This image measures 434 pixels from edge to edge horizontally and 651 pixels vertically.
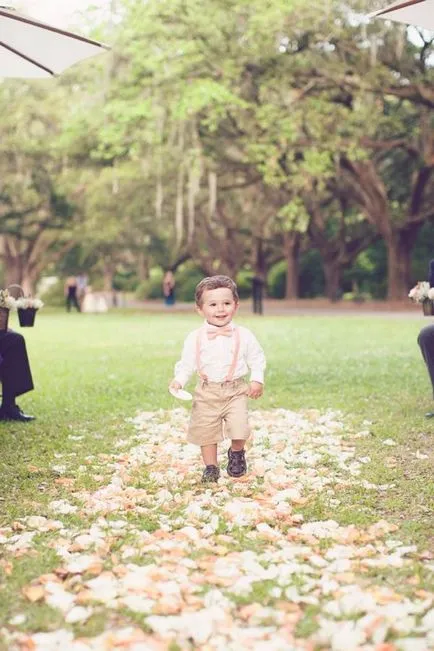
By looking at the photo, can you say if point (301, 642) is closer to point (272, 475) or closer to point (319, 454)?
point (272, 475)

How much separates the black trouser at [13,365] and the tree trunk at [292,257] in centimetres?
3047

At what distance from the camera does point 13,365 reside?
8.33 metres

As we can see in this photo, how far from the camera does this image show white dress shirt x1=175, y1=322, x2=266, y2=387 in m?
5.82

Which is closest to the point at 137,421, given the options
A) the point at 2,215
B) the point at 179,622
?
the point at 179,622

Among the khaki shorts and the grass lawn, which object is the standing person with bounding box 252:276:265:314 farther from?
the khaki shorts

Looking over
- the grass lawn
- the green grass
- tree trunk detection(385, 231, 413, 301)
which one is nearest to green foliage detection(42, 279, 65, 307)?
tree trunk detection(385, 231, 413, 301)

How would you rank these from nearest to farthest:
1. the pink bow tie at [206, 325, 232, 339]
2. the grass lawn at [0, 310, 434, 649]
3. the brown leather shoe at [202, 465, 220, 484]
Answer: the grass lawn at [0, 310, 434, 649], the pink bow tie at [206, 325, 232, 339], the brown leather shoe at [202, 465, 220, 484]

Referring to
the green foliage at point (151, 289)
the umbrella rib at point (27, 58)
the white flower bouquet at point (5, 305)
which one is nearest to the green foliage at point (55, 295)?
the green foliage at point (151, 289)

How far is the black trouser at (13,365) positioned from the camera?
8.27 m

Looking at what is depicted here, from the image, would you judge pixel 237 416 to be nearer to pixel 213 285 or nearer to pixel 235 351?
pixel 235 351

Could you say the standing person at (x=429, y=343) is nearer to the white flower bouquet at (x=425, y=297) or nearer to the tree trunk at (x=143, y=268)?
the white flower bouquet at (x=425, y=297)

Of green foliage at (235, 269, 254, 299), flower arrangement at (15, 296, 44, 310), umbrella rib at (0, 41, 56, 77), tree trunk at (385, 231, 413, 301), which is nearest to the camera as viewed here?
umbrella rib at (0, 41, 56, 77)

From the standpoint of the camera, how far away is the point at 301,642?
10.9 feet

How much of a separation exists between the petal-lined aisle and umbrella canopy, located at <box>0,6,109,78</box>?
3589mm
